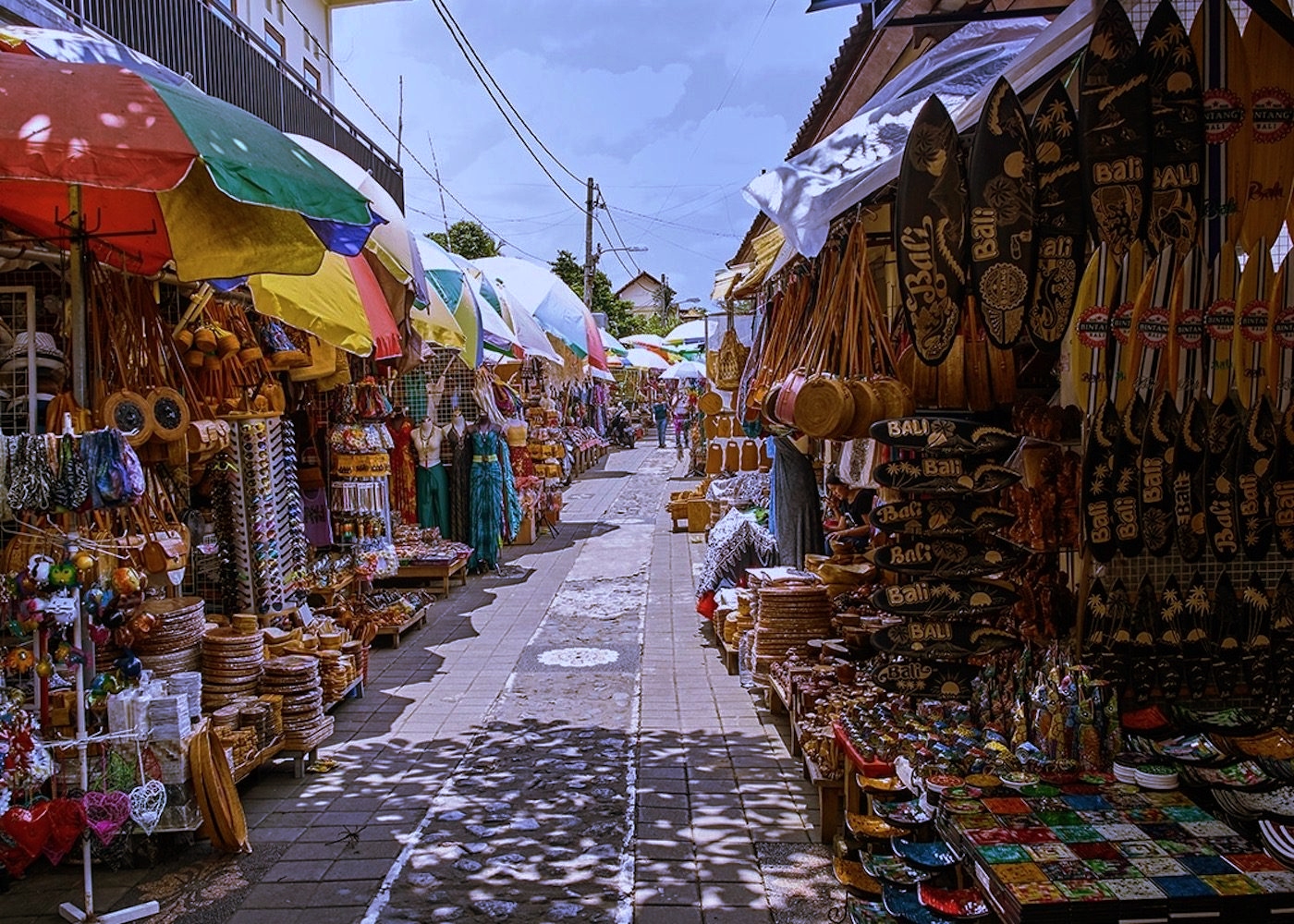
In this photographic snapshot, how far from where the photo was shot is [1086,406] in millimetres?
3236

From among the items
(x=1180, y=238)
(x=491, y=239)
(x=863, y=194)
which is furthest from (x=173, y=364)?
(x=491, y=239)

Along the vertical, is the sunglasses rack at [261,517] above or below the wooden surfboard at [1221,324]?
below

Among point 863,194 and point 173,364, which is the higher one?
point 863,194

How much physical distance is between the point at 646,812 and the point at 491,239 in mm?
28854

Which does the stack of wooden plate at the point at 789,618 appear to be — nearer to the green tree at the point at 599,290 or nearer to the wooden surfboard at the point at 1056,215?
the wooden surfboard at the point at 1056,215

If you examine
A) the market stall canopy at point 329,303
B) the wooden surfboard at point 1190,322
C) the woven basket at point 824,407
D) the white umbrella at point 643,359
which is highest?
the white umbrella at point 643,359

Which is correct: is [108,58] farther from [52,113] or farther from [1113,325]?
[1113,325]

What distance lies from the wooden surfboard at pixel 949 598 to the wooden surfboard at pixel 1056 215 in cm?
89

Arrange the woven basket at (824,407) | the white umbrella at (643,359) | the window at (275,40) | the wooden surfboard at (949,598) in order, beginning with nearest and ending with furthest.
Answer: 1. the wooden surfboard at (949,598)
2. the woven basket at (824,407)
3. the window at (275,40)
4. the white umbrella at (643,359)

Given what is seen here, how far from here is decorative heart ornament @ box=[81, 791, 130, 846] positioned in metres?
3.95

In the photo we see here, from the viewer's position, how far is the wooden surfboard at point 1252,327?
3088 mm

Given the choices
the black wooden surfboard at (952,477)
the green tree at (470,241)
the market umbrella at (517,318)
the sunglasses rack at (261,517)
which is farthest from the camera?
the green tree at (470,241)

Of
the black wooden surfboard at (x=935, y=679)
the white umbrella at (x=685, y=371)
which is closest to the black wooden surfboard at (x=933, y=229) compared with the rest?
the black wooden surfboard at (x=935, y=679)

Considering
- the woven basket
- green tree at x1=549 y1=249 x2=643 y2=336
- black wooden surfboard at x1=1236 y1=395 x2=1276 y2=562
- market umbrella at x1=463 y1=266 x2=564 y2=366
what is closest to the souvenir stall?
black wooden surfboard at x1=1236 y1=395 x2=1276 y2=562
